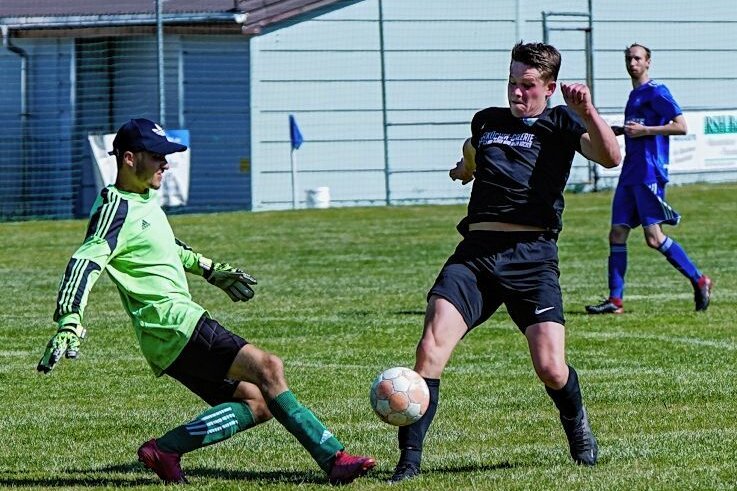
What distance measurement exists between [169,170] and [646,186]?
13.1 meters

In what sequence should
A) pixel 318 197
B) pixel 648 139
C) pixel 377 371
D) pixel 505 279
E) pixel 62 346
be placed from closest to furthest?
pixel 62 346
pixel 505 279
pixel 377 371
pixel 648 139
pixel 318 197

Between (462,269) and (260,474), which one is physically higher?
(462,269)

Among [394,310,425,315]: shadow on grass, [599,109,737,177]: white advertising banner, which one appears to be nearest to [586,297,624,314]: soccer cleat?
[394,310,425,315]: shadow on grass

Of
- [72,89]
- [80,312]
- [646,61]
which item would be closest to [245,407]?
[80,312]

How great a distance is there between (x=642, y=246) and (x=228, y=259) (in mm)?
5361

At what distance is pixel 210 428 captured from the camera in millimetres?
5992

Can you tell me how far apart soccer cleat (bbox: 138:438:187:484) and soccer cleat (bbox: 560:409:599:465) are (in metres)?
1.64

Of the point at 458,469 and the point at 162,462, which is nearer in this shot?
the point at 162,462

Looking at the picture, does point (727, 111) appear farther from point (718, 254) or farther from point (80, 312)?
point (80, 312)

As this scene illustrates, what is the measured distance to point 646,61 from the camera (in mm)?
11812

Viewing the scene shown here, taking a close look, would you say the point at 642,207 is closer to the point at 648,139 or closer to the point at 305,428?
the point at 648,139

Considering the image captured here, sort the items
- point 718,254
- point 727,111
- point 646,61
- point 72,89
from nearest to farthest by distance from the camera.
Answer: point 646,61
point 718,254
point 72,89
point 727,111

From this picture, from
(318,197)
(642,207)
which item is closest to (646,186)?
(642,207)

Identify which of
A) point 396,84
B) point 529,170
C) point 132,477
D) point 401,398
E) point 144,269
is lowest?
point 132,477
